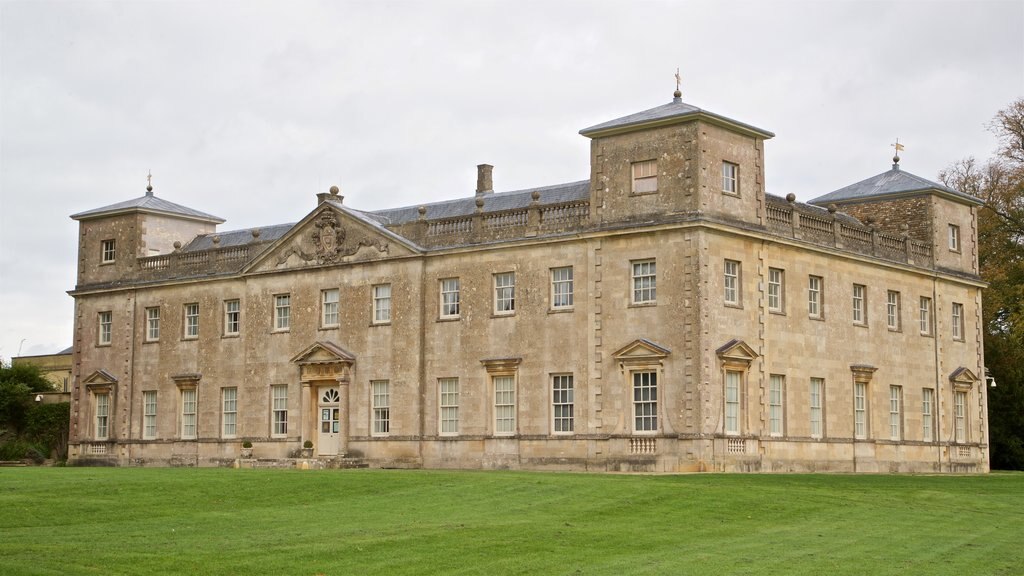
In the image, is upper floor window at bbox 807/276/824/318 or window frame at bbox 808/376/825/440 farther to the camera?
upper floor window at bbox 807/276/824/318

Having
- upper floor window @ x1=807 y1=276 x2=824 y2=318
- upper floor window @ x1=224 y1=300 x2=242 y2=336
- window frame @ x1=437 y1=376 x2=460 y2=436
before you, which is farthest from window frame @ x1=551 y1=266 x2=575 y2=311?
upper floor window @ x1=224 y1=300 x2=242 y2=336

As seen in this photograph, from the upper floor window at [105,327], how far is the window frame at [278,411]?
9.93 metres

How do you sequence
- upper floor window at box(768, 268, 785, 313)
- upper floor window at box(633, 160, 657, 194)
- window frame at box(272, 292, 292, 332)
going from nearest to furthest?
upper floor window at box(633, 160, 657, 194), upper floor window at box(768, 268, 785, 313), window frame at box(272, 292, 292, 332)

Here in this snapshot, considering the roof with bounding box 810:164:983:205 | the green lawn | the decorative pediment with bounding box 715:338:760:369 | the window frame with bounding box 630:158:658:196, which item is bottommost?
the green lawn

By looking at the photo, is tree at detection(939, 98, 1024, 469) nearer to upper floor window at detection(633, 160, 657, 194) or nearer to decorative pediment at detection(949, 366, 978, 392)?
decorative pediment at detection(949, 366, 978, 392)

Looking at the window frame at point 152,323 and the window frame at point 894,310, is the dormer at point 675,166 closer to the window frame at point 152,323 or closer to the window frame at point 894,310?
the window frame at point 894,310

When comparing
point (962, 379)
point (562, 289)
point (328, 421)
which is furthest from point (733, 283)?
point (328, 421)

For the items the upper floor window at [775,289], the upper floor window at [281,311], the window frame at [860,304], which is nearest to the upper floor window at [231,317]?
the upper floor window at [281,311]

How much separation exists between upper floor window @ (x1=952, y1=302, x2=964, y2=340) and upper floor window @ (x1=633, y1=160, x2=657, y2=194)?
55.9 feet

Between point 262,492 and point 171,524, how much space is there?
5.39 meters

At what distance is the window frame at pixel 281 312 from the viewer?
4875 centimetres

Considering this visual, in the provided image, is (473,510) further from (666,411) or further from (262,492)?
(666,411)

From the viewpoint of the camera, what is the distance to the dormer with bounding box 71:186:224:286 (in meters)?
54.8

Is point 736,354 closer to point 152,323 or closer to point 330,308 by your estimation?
point 330,308
